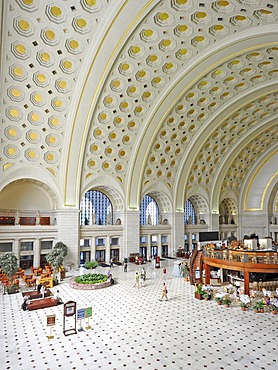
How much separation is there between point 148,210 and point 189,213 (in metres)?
7.02

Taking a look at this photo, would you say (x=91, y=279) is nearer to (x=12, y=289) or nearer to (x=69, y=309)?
(x=12, y=289)

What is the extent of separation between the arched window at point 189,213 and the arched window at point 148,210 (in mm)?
5193

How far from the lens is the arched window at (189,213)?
3740cm

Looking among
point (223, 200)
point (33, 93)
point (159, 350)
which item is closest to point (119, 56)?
point (33, 93)

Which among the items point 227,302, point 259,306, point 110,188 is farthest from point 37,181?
point 259,306

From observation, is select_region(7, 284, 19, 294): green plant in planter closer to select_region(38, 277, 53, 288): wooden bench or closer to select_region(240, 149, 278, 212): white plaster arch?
select_region(38, 277, 53, 288): wooden bench

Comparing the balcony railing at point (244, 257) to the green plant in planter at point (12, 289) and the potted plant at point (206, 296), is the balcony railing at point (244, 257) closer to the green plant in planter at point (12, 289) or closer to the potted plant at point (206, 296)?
the potted plant at point (206, 296)

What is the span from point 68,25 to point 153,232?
859 inches

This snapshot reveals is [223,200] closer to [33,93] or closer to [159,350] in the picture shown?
[33,93]

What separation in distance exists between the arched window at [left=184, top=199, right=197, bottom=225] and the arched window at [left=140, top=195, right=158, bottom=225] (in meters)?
5.19

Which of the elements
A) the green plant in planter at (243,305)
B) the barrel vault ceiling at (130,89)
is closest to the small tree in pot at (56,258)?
the barrel vault ceiling at (130,89)

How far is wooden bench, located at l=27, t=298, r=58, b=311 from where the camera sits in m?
13.7

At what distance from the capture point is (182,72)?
71.5 ft

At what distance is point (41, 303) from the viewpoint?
14.1 metres
